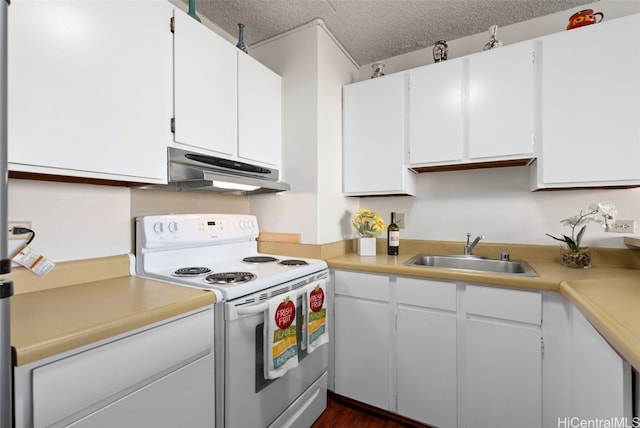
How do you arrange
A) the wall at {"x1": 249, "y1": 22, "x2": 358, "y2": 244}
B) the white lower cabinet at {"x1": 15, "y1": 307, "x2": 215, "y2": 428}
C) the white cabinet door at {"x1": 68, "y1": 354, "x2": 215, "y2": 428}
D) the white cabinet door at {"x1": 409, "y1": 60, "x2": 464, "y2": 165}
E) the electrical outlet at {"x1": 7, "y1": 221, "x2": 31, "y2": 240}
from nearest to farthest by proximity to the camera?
the white lower cabinet at {"x1": 15, "y1": 307, "x2": 215, "y2": 428} → the white cabinet door at {"x1": 68, "y1": 354, "x2": 215, "y2": 428} → the electrical outlet at {"x1": 7, "y1": 221, "x2": 31, "y2": 240} → the white cabinet door at {"x1": 409, "y1": 60, "x2": 464, "y2": 165} → the wall at {"x1": 249, "y1": 22, "x2": 358, "y2": 244}

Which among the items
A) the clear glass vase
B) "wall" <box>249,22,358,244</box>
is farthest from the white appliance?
the clear glass vase

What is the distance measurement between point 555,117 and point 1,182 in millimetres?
2215

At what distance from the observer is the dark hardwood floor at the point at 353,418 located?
1665 millimetres

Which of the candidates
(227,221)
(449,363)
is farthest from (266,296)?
(449,363)

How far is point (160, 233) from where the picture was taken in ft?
4.80

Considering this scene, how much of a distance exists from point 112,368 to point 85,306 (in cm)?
26

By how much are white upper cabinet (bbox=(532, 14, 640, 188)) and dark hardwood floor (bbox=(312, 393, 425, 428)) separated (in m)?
1.61

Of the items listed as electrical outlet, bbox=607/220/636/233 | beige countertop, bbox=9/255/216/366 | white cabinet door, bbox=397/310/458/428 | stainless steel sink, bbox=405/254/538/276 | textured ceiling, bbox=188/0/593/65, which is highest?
textured ceiling, bbox=188/0/593/65

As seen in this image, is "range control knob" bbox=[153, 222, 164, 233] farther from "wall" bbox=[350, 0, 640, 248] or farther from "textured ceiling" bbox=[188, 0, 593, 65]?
"wall" bbox=[350, 0, 640, 248]

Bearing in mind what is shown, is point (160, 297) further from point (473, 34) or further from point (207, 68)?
point (473, 34)

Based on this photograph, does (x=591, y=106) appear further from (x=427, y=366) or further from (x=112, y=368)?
(x=112, y=368)

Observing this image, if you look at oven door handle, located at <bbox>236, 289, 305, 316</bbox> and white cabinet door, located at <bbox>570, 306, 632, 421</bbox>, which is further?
oven door handle, located at <bbox>236, 289, 305, 316</bbox>

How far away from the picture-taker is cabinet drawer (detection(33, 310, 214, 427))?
698 mm

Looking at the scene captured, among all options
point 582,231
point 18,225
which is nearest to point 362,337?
point 582,231
